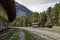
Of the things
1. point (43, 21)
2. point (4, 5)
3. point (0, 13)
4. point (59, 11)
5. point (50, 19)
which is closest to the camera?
point (0, 13)

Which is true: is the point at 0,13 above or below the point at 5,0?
below

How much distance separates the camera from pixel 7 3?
26.9 ft

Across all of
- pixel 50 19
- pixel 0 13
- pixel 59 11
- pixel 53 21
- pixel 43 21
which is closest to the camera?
pixel 0 13

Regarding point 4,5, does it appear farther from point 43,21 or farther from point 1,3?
point 43,21

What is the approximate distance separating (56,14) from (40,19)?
4382 cm

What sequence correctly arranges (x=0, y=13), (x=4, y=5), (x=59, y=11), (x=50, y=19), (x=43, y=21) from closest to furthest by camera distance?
(x=0, y=13) → (x=4, y=5) → (x=59, y=11) → (x=50, y=19) → (x=43, y=21)

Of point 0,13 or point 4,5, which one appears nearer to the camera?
point 0,13

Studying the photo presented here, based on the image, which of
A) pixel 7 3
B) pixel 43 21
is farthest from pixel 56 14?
pixel 7 3

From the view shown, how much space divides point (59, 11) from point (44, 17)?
50539mm

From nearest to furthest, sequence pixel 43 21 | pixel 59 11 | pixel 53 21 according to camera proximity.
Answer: pixel 59 11
pixel 53 21
pixel 43 21

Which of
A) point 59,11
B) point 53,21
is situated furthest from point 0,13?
point 53,21

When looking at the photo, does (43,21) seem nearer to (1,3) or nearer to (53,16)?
(53,16)

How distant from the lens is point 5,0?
7902 mm

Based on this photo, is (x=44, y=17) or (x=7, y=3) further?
(x=44, y=17)
